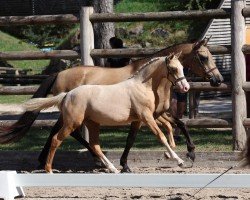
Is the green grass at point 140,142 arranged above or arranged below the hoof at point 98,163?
below

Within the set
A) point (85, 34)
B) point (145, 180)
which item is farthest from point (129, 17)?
point (145, 180)

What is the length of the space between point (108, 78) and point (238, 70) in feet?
6.07

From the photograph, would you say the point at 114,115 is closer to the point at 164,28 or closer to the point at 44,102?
the point at 44,102

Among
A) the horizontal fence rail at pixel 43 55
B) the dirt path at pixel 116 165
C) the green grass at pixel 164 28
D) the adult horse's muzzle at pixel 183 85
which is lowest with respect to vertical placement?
the green grass at pixel 164 28

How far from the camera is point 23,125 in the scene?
10984 mm

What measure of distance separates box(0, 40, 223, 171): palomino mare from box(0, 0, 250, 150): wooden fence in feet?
1.87

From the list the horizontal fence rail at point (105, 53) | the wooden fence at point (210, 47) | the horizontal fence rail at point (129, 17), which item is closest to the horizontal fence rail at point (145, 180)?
the wooden fence at point (210, 47)

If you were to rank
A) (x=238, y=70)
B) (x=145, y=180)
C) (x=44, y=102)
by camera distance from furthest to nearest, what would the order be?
(x=238, y=70), (x=44, y=102), (x=145, y=180)

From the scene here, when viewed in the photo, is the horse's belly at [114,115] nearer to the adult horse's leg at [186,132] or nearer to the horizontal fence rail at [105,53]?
the adult horse's leg at [186,132]

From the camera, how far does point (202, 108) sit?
20281 millimetres

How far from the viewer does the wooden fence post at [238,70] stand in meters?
11.1

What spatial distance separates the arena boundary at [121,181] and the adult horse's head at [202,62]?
279cm

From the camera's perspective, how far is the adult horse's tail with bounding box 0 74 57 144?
10.8 metres

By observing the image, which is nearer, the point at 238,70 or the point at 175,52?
the point at 175,52
